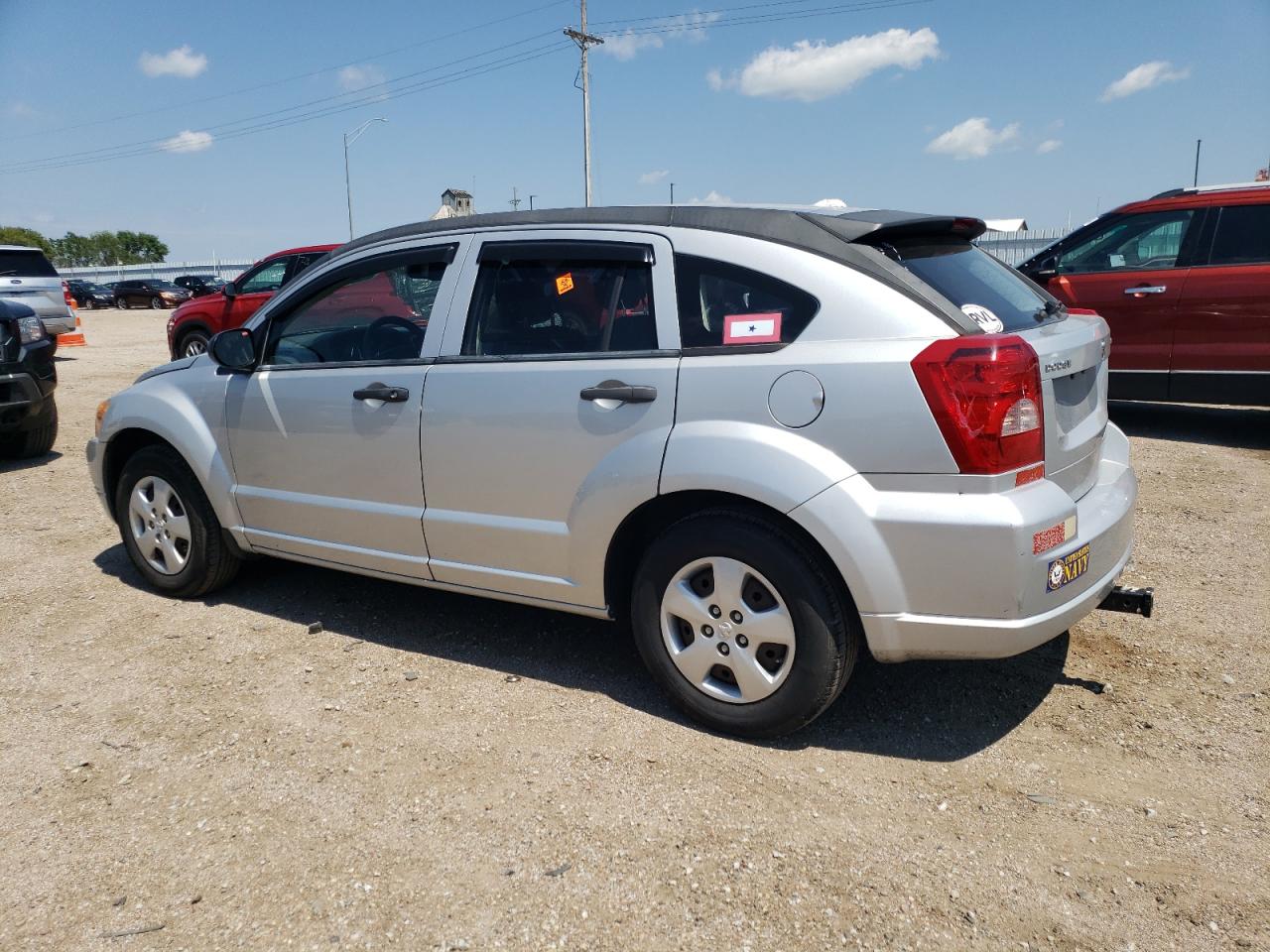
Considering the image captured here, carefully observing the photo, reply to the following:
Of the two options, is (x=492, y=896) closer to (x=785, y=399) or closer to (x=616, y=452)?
(x=616, y=452)

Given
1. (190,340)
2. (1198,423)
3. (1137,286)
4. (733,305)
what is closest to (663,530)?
(733,305)

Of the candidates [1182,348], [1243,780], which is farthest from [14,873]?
[1182,348]

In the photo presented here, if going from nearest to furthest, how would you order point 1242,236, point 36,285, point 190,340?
point 1242,236 → point 190,340 → point 36,285

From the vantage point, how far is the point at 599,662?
4.00 metres

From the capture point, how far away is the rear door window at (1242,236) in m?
7.48

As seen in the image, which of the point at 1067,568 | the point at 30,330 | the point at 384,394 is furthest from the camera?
the point at 30,330

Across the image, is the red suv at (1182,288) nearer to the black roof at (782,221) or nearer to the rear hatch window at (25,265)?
the black roof at (782,221)

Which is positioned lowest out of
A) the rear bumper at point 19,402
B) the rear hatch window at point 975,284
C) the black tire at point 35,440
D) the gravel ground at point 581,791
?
the gravel ground at point 581,791

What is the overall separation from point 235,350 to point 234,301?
9960mm

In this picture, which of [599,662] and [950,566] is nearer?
[950,566]

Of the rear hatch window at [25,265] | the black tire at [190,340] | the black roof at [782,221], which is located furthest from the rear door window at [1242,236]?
the rear hatch window at [25,265]

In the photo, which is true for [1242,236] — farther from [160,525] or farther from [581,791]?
[160,525]

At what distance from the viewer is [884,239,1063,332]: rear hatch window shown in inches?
122

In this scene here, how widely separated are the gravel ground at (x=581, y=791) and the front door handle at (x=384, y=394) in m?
1.10
